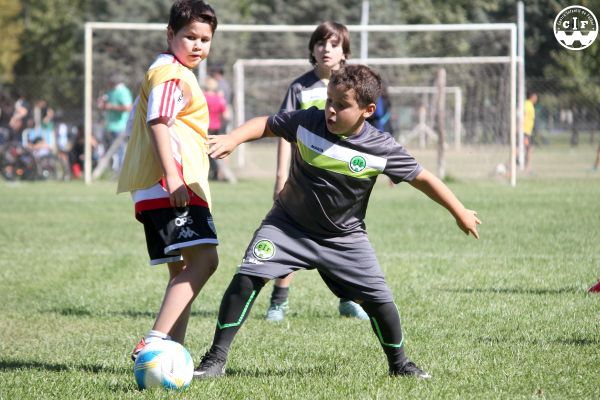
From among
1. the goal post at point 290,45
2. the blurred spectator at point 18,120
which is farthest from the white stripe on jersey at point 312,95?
the blurred spectator at point 18,120

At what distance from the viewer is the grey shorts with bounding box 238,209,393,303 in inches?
184

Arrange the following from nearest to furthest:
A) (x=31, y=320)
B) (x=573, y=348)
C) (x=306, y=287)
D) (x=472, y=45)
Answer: (x=573, y=348), (x=31, y=320), (x=306, y=287), (x=472, y=45)

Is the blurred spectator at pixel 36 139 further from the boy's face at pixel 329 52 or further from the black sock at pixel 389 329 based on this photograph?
the black sock at pixel 389 329

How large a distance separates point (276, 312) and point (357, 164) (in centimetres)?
221

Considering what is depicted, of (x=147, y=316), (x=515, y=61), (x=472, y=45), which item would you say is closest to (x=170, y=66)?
(x=147, y=316)

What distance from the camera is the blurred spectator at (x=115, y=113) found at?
19.6 meters

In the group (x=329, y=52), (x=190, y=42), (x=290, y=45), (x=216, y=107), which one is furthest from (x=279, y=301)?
(x=290, y=45)

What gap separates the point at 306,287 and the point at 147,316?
5.62 feet

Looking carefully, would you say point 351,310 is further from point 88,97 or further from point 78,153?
point 78,153

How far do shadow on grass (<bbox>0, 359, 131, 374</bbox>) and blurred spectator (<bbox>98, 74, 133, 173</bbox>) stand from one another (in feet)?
46.5

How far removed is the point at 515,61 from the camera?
18.8 m

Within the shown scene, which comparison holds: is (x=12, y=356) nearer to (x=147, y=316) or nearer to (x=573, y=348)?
(x=147, y=316)

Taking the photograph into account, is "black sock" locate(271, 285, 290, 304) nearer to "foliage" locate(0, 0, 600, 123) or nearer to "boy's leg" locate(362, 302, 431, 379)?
"boy's leg" locate(362, 302, 431, 379)

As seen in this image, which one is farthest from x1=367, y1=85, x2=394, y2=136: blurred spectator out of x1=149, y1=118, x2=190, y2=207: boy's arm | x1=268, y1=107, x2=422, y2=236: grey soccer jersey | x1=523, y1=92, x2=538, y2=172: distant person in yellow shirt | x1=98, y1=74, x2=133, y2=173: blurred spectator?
x1=523, y1=92, x2=538, y2=172: distant person in yellow shirt
